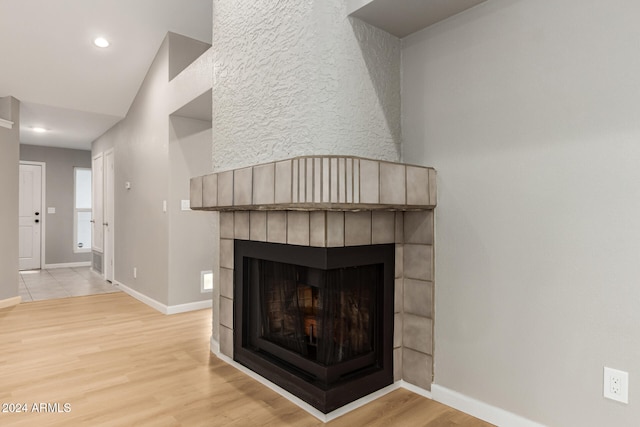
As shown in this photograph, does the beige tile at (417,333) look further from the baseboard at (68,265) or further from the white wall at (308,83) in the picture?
the baseboard at (68,265)

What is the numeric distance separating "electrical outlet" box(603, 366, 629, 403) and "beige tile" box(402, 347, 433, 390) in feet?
2.59

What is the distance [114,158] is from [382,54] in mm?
4781

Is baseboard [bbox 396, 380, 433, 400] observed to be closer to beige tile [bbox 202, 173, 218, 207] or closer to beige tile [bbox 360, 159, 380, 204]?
beige tile [bbox 360, 159, 380, 204]

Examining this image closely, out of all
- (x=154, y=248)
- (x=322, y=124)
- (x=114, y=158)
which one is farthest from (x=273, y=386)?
(x=114, y=158)

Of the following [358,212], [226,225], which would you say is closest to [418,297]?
[358,212]

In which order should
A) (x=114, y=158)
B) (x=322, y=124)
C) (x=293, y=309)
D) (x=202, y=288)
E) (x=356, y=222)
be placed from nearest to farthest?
(x=322, y=124)
(x=356, y=222)
(x=293, y=309)
(x=202, y=288)
(x=114, y=158)

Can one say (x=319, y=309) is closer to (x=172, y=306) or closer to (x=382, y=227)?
(x=382, y=227)

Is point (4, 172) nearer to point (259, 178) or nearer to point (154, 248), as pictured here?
point (154, 248)

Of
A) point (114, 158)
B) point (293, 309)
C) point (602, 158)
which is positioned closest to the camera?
point (602, 158)

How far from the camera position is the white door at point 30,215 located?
7.04 metres

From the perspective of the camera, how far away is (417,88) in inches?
85.5

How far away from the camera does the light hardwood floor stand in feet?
6.21

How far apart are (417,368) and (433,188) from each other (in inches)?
39.6

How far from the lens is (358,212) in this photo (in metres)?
1.98
